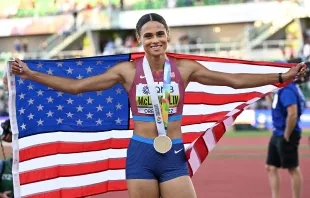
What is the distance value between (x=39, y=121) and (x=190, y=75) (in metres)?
1.62

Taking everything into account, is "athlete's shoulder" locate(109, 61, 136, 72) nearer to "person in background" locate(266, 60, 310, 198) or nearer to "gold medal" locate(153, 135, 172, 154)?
"gold medal" locate(153, 135, 172, 154)

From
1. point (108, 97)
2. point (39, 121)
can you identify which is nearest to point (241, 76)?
point (108, 97)

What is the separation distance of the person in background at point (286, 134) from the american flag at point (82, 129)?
6.52ft

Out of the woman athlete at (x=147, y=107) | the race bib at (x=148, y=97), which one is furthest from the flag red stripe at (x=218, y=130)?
the race bib at (x=148, y=97)

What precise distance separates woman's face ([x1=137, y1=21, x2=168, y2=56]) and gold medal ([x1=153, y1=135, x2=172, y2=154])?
2.08 ft

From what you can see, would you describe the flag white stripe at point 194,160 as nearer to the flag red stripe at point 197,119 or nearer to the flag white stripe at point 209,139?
the flag white stripe at point 209,139

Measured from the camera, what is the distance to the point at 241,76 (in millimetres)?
6312

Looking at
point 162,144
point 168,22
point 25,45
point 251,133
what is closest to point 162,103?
point 162,144

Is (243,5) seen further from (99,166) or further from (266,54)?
(99,166)

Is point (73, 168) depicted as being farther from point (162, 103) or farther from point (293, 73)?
point (293, 73)

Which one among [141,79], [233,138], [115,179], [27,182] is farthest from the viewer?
[233,138]

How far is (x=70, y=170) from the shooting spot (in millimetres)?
7180

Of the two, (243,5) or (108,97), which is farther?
(243,5)

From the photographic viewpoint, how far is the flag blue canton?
6801 mm
